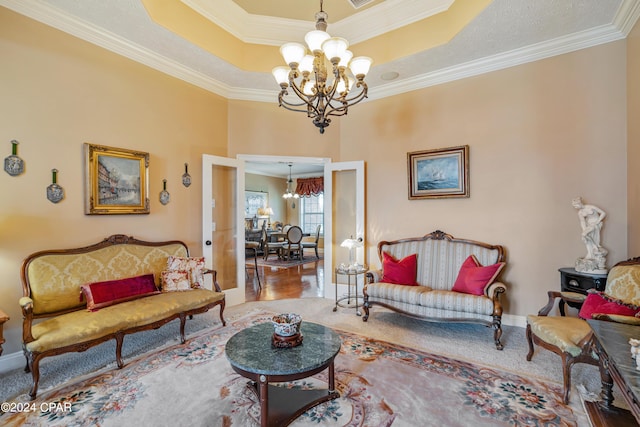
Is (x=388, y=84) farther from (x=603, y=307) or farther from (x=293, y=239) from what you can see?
(x=293, y=239)

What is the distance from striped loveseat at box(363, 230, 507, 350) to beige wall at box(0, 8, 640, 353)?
0.23m

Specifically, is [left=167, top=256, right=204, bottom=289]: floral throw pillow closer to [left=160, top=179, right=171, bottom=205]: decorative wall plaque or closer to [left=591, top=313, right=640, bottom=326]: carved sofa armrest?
[left=160, top=179, right=171, bottom=205]: decorative wall plaque

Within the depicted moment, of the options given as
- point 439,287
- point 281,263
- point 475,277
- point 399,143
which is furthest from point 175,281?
point 281,263

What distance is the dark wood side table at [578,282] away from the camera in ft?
9.12

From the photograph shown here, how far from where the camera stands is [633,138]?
2.92 metres

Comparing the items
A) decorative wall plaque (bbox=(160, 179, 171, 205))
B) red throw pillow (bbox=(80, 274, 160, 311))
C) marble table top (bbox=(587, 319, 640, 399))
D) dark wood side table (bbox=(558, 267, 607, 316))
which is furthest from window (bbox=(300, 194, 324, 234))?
marble table top (bbox=(587, 319, 640, 399))

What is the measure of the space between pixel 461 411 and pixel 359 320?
1865mm

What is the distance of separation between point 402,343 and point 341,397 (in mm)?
1174

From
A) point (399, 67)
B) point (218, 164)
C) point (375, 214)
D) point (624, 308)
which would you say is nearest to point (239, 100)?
point (218, 164)

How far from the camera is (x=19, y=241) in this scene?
8.93 feet

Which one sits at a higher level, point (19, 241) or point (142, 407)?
point (19, 241)

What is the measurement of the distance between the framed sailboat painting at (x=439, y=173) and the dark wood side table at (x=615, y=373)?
230cm

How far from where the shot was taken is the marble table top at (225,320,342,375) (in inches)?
71.9

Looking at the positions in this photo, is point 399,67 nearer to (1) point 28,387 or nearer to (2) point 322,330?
(2) point 322,330
